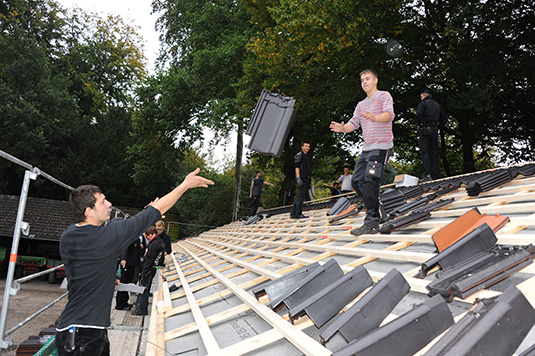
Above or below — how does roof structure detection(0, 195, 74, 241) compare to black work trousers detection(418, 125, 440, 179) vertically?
below

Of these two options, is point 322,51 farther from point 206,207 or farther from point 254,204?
point 206,207

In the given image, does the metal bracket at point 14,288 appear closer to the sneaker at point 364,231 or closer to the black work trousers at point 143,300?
the black work trousers at point 143,300

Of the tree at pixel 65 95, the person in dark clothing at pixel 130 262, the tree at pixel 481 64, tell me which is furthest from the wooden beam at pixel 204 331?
the tree at pixel 65 95

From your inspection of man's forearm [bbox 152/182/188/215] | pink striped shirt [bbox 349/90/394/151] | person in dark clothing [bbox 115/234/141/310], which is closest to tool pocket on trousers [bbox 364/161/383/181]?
pink striped shirt [bbox 349/90/394/151]

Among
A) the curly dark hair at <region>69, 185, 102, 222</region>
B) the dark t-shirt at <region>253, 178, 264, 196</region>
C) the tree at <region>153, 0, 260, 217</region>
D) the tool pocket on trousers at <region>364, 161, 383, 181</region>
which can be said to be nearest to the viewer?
the curly dark hair at <region>69, 185, 102, 222</region>

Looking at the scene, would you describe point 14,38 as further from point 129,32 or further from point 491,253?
point 491,253

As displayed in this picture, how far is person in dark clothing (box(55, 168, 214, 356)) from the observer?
2.10 meters

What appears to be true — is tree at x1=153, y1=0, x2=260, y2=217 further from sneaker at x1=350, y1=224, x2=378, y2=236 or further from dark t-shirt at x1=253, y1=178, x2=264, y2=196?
sneaker at x1=350, y1=224, x2=378, y2=236

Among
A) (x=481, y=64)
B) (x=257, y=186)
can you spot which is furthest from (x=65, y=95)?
(x=481, y=64)

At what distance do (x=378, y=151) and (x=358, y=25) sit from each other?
29.5 ft

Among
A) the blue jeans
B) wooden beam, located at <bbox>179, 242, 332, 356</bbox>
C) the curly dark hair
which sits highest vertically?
the curly dark hair

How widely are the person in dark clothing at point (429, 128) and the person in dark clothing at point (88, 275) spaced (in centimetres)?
571

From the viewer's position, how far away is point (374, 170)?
11.4ft

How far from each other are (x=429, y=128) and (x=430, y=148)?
0.38m
